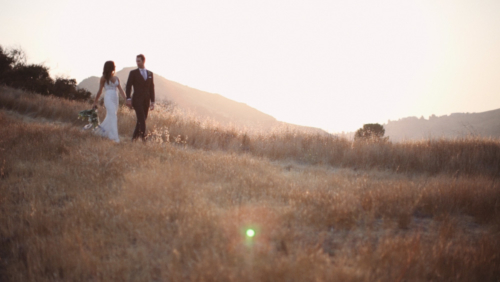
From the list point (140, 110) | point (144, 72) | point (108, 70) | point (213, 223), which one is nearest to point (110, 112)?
point (140, 110)

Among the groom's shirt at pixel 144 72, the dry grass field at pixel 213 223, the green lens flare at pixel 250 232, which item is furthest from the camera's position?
the groom's shirt at pixel 144 72

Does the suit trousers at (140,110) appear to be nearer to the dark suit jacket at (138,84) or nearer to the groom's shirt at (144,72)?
the dark suit jacket at (138,84)

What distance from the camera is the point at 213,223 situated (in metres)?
3.12

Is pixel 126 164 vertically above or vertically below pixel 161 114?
below

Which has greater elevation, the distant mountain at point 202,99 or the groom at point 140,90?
the distant mountain at point 202,99

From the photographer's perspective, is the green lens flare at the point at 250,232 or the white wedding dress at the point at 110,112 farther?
the white wedding dress at the point at 110,112

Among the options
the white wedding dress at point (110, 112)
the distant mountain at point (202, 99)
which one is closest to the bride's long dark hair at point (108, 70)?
the white wedding dress at point (110, 112)

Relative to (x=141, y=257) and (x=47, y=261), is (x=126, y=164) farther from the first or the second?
(x=141, y=257)

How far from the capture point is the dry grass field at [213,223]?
251 centimetres

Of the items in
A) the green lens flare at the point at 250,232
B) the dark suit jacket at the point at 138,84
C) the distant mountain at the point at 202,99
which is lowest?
the green lens flare at the point at 250,232

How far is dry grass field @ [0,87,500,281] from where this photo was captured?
8.23 feet

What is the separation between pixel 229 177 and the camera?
5.19 meters

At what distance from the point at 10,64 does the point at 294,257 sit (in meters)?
26.6

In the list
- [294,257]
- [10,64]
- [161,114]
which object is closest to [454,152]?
[294,257]
